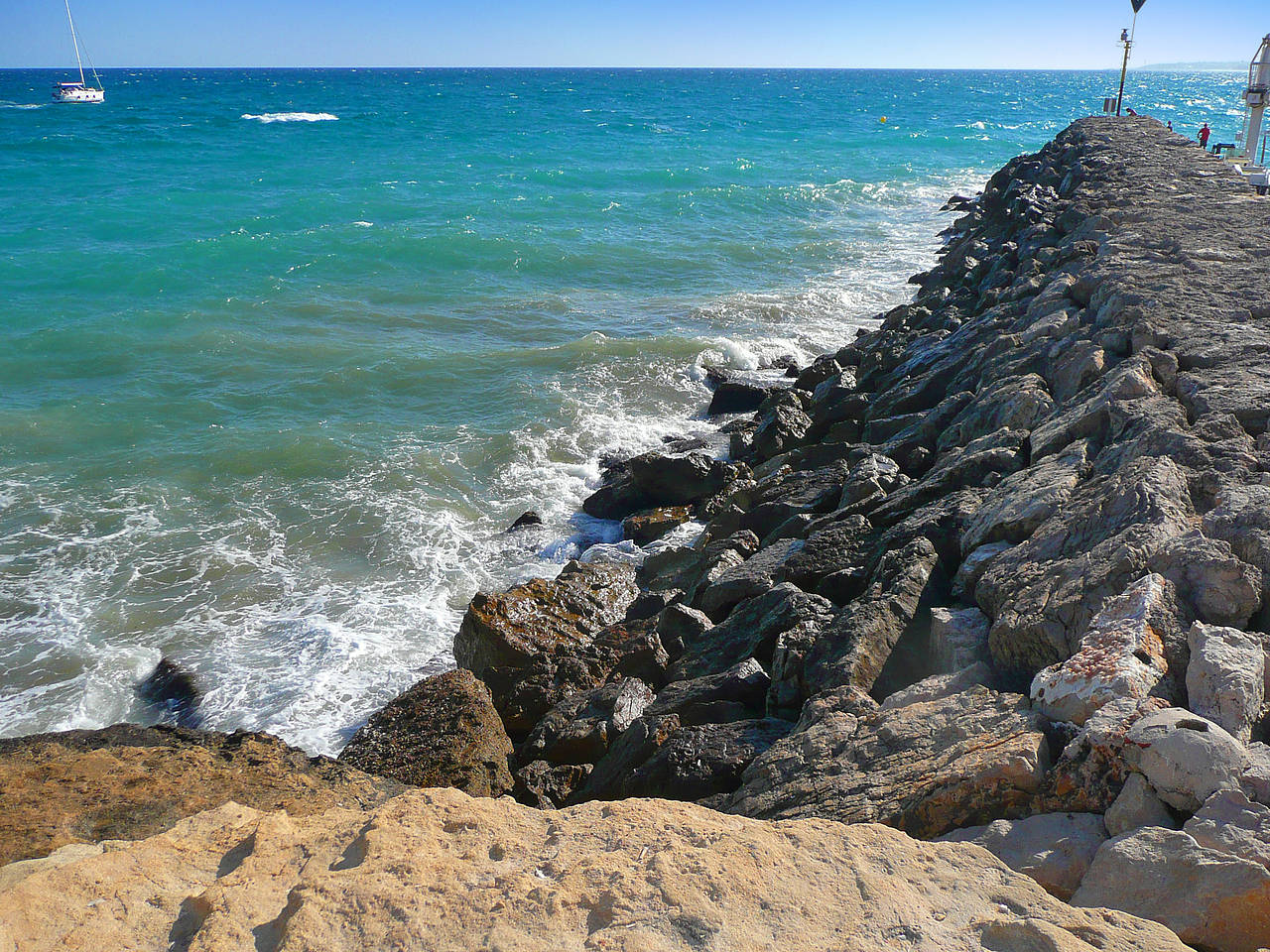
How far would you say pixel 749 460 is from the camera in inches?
442

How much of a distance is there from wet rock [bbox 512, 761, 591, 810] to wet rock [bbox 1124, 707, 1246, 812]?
324cm

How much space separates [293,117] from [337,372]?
5785cm

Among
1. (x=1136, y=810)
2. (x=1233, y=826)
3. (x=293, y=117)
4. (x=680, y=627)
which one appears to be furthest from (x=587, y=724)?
(x=293, y=117)

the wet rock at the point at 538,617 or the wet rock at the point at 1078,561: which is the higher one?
the wet rock at the point at 1078,561

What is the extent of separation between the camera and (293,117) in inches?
2542

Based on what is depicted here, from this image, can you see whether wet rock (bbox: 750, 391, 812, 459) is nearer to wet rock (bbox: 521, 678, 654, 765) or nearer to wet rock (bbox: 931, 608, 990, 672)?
wet rock (bbox: 521, 678, 654, 765)

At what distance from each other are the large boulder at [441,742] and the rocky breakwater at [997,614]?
27cm

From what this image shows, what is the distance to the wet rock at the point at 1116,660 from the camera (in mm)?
3508

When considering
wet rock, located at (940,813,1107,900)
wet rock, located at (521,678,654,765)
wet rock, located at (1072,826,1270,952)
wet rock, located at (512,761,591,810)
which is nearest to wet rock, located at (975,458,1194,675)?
wet rock, located at (940,813,1107,900)

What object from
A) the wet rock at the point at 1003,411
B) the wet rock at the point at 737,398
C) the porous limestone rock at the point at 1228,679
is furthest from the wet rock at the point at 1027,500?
the wet rock at the point at 737,398

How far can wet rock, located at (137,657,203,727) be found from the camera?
731 centimetres

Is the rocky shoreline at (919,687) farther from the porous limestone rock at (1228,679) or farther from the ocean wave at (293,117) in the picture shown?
the ocean wave at (293,117)

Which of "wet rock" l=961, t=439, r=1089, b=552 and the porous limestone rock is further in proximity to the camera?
"wet rock" l=961, t=439, r=1089, b=552

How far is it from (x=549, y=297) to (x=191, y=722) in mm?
14309
